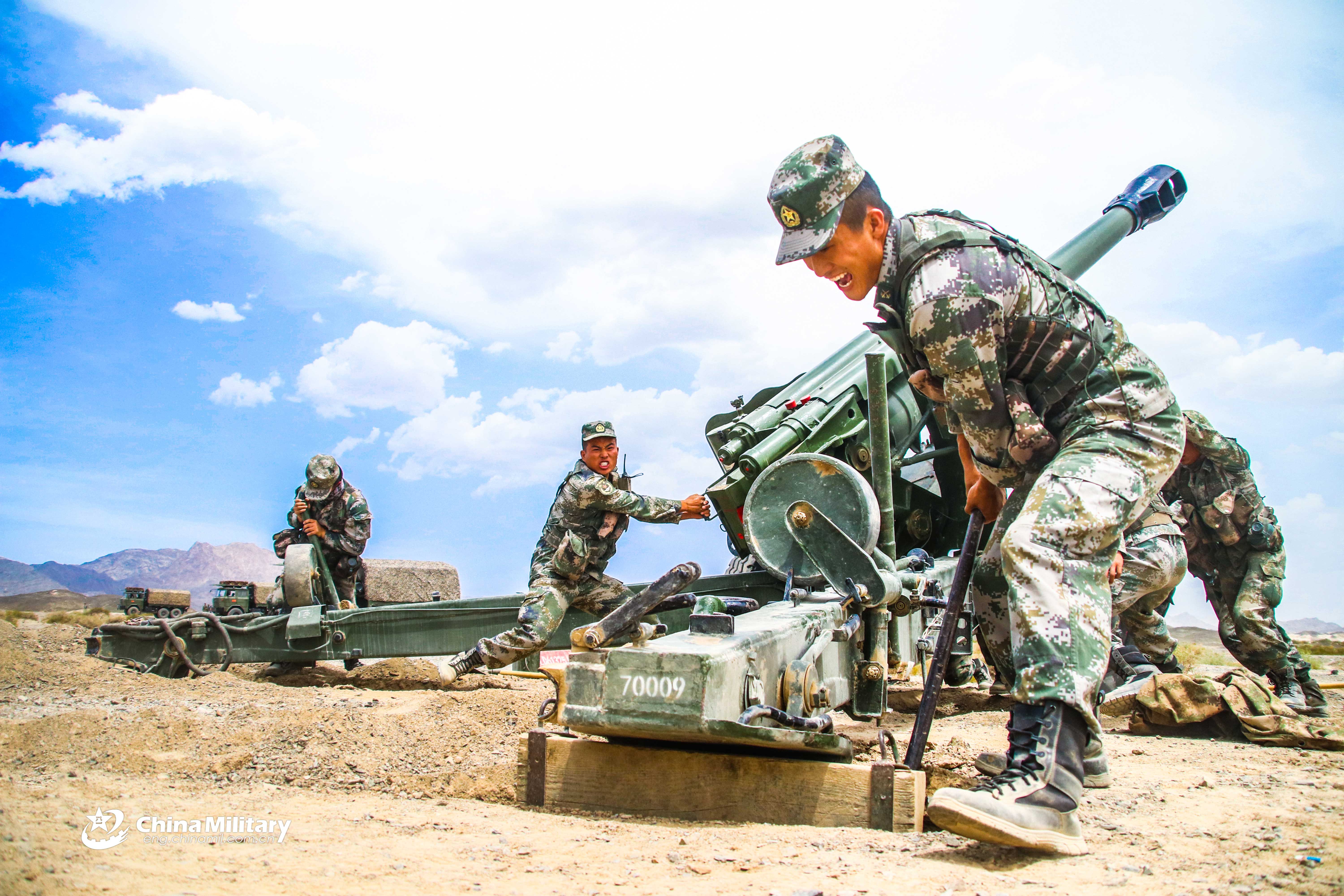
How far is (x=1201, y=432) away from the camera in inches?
235

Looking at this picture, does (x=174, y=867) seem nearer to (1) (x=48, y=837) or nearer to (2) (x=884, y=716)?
(1) (x=48, y=837)

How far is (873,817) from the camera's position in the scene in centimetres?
244

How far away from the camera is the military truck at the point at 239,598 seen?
8.93 m

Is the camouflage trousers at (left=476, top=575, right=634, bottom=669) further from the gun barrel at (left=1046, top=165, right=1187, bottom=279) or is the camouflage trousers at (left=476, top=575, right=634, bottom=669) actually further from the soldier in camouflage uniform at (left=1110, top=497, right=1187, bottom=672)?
the gun barrel at (left=1046, top=165, right=1187, bottom=279)

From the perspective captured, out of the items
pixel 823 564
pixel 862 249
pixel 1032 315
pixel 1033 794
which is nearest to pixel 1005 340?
pixel 1032 315

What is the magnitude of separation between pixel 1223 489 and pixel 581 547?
413 centimetres

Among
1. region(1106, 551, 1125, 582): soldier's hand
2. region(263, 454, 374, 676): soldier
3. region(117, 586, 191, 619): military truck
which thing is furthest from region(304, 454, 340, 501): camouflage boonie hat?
region(1106, 551, 1125, 582): soldier's hand

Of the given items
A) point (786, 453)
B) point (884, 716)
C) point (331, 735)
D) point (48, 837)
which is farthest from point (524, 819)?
point (786, 453)

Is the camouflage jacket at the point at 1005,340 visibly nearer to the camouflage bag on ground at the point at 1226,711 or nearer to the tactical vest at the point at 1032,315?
the tactical vest at the point at 1032,315

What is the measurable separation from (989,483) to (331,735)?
270cm

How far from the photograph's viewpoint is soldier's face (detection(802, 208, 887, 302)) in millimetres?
2680

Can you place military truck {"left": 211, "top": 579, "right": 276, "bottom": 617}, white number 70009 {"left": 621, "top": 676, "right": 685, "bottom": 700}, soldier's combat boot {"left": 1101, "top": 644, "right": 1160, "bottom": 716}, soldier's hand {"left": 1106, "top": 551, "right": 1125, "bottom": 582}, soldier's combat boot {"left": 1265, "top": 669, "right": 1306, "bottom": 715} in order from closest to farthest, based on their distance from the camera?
white number 70009 {"left": 621, "top": 676, "right": 685, "bottom": 700} → soldier's hand {"left": 1106, "top": 551, "right": 1125, "bottom": 582} → soldier's combat boot {"left": 1101, "top": 644, "right": 1160, "bottom": 716} → soldier's combat boot {"left": 1265, "top": 669, "right": 1306, "bottom": 715} → military truck {"left": 211, "top": 579, "right": 276, "bottom": 617}

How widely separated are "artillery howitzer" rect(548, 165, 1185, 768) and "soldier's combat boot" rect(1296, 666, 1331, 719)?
2150mm

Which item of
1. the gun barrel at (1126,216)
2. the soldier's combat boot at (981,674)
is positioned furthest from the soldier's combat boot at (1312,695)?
the gun barrel at (1126,216)
